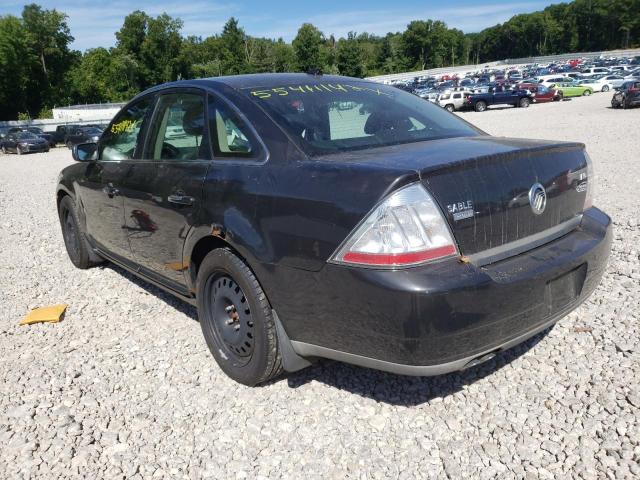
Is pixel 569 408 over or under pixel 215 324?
under

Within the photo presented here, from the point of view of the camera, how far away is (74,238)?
551 centimetres

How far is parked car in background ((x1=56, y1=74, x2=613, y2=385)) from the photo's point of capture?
225 cm

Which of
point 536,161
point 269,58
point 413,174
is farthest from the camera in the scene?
point 269,58

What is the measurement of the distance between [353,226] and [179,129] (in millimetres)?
1854

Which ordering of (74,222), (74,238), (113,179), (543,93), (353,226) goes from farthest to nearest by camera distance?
(543,93) → (74,238) → (74,222) → (113,179) → (353,226)

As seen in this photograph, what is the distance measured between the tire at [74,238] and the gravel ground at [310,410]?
1153mm

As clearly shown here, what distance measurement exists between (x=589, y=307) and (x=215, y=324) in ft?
8.44

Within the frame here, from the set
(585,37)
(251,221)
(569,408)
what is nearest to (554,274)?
(569,408)

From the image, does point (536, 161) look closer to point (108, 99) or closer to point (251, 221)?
point (251, 221)

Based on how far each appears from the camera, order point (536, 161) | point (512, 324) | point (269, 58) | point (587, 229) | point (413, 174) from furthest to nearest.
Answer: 1. point (269, 58)
2. point (587, 229)
3. point (536, 161)
4. point (512, 324)
5. point (413, 174)

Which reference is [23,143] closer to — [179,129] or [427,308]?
[179,129]

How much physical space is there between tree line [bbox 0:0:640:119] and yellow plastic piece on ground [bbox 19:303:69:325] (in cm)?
3003

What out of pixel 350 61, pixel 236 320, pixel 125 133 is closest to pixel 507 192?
pixel 236 320

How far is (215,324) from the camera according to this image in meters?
3.28
